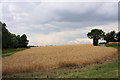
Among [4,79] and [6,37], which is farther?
[6,37]

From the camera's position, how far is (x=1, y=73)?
11781 millimetres

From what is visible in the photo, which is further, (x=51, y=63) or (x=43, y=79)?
(x=51, y=63)

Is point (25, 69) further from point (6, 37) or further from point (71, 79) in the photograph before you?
point (6, 37)

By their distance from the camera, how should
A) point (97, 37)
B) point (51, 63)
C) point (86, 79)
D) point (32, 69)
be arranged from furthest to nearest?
point (97, 37)
point (51, 63)
point (32, 69)
point (86, 79)

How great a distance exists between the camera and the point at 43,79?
9344 mm

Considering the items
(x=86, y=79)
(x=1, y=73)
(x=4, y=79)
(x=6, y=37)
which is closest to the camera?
(x=86, y=79)

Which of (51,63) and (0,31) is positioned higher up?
(0,31)

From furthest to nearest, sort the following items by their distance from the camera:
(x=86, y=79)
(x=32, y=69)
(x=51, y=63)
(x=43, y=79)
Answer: (x=51, y=63), (x=32, y=69), (x=43, y=79), (x=86, y=79)

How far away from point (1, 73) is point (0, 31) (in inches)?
1196

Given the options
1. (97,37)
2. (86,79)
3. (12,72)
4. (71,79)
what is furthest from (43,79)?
(97,37)

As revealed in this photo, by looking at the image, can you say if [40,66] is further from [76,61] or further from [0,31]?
[0,31]

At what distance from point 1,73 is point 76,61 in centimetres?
794

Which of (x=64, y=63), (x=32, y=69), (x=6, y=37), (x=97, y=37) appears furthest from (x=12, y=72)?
(x=97, y=37)

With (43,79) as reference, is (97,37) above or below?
above
